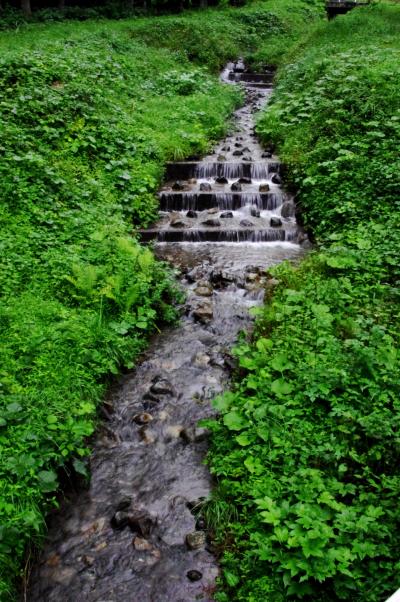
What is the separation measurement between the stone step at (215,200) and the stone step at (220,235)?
139 centimetres

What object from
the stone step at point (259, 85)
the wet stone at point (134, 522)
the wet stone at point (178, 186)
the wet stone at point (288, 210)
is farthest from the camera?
the stone step at point (259, 85)

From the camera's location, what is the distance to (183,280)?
9.52 metres

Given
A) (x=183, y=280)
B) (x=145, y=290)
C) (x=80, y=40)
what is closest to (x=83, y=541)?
(x=145, y=290)

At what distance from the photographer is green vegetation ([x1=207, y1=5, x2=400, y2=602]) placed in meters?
3.85

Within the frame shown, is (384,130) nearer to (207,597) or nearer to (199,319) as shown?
(199,319)

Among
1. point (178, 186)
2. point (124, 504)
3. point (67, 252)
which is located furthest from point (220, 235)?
point (124, 504)

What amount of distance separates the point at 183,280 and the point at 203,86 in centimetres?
1263

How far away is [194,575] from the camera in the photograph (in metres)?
4.41

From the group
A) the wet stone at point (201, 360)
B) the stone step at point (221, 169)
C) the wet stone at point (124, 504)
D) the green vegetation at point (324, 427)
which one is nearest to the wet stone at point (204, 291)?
the green vegetation at point (324, 427)

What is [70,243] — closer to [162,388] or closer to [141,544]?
[162,388]

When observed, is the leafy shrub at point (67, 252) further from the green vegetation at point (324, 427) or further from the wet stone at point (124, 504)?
the green vegetation at point (324, 427)

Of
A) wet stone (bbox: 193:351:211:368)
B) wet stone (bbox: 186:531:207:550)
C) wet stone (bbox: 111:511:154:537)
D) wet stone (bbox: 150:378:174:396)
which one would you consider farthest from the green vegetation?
wet stone (bbox: 150:378:174:396)

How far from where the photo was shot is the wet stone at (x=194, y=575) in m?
4.39

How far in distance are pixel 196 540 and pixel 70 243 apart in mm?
A: 5614
